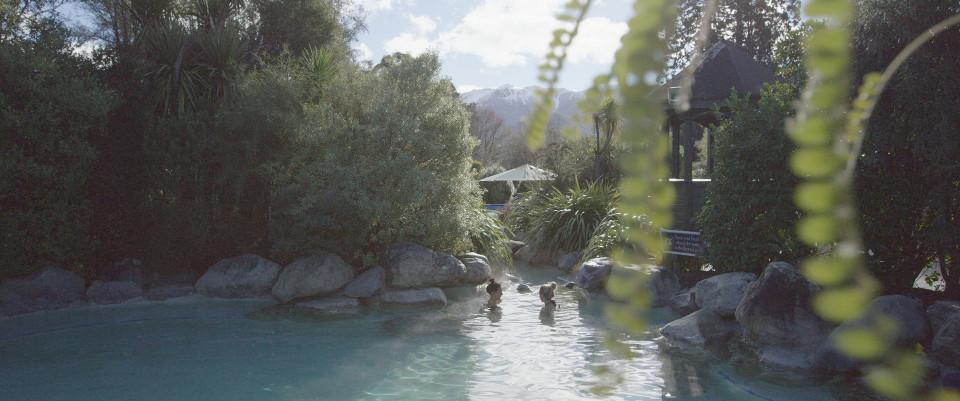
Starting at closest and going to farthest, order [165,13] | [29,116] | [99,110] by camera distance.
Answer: [29,116] < [99,110] < [165,13]

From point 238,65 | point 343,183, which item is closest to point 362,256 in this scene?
point 343,183

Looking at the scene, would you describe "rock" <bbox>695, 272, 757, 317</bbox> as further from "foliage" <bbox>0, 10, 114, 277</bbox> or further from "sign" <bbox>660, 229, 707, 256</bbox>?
"foliage" <bbox>0, 10, 114, 277</bbox>

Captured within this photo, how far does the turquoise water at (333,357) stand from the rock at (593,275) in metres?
0.82

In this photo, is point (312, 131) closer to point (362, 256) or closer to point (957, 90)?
point (362, 256)

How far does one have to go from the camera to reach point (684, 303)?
8.42 m

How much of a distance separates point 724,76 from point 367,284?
7.66 meters

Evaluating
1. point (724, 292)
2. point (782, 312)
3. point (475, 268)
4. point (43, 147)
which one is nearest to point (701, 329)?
point (724, 292)

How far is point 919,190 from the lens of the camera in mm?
6156

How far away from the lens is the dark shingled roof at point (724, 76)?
35.3 ft

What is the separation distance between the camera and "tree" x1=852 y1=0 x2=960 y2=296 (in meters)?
5.39

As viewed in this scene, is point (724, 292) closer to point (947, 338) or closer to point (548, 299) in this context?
point (947, 338)

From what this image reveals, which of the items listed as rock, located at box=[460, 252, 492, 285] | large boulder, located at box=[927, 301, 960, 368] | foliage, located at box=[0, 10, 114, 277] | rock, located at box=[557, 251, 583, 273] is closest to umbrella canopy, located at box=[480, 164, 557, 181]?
rock, located at box=[557, 251, 583, 273]

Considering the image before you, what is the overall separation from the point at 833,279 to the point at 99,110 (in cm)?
1048

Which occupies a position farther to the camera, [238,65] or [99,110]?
[238,65]
